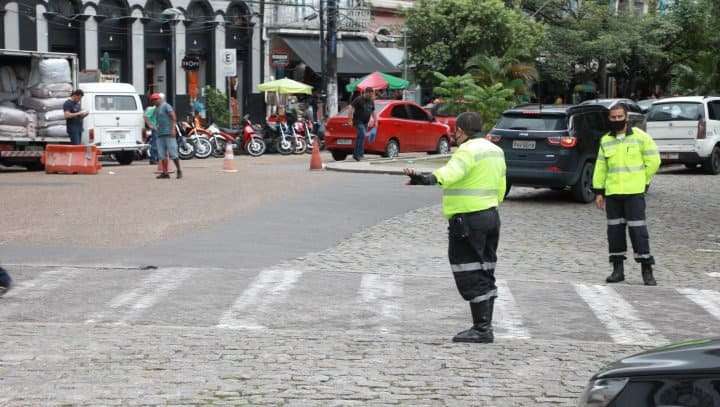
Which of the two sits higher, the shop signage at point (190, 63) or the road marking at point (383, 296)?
the shop signage at point (190, 63)

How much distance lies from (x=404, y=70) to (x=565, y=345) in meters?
37.8

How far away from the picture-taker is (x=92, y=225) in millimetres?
15375

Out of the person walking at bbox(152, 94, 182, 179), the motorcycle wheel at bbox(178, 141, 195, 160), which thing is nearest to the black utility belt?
the person walking at bbox(152, 94, 182, 179)

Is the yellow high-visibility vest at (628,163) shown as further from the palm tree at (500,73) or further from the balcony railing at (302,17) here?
the balcony railing at (302,17)

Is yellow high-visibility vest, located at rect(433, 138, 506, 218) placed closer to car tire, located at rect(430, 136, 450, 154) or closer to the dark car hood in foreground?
the dark car hood in foreground

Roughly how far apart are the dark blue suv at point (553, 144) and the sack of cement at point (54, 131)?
1176cm

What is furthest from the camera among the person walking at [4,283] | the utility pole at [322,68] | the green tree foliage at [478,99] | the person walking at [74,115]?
the utility pole at [322,68]

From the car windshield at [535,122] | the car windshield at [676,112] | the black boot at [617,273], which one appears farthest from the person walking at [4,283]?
the car windshield at [676,112]

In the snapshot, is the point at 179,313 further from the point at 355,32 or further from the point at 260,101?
the point at 355,32

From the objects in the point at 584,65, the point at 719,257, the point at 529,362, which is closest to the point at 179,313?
the point at 529,362

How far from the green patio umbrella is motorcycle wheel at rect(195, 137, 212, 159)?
28.4ft

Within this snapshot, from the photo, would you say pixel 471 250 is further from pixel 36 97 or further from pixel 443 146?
pixel 443 146

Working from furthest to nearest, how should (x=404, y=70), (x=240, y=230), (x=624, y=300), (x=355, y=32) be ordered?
(x=355, y=32), (x=404, y=70), (x=240, y=230), (x=624, y=300)

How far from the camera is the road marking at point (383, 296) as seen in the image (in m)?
9.45
